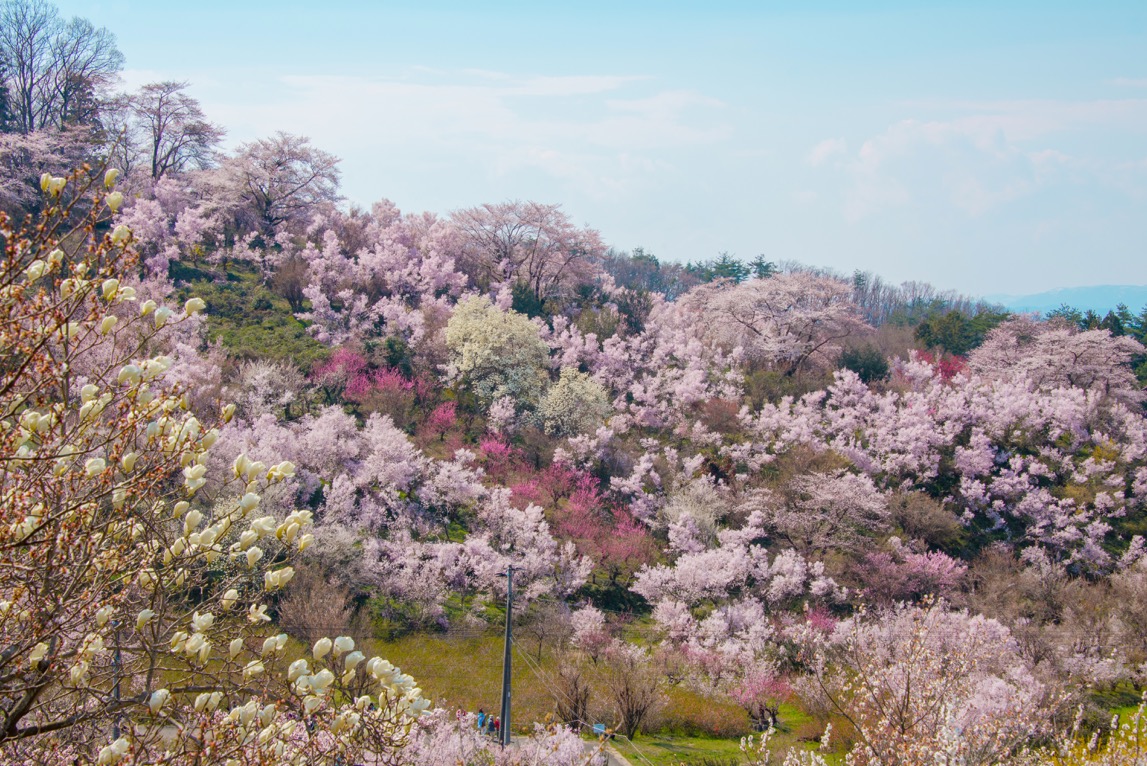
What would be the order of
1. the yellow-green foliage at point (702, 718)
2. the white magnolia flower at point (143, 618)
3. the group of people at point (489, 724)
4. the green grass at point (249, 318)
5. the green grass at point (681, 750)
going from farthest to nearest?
1. the green grass at point (249, 318)
2. the yellow-green foliage at point (702, 718)
3. the green grass at point (681, 750)
4. the group of people at point (489, 724)
5. the white magnolia flower at point (143, 618)

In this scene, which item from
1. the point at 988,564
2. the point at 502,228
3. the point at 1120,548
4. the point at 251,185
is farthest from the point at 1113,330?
the point at 251,185

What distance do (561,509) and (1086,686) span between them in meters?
16.0

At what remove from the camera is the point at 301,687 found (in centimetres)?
356

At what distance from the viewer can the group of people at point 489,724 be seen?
49.8 feet

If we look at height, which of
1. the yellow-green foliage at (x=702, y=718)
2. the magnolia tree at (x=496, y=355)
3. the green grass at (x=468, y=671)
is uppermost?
the magnolia tree at (x=496, y=355)

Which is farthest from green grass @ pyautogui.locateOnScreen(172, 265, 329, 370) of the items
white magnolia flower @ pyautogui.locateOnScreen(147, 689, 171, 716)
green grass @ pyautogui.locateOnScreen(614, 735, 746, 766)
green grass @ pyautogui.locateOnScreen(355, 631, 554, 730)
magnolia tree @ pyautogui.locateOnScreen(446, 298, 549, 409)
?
white magnolia flower @ pyautogui.locateOnScreen(147, 689, 171, 716)

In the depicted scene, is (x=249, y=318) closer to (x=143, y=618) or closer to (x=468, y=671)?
(x=468, y=671)

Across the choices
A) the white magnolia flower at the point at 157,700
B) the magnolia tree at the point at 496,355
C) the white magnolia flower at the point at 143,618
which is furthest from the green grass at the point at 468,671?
the white magnolia flower at the point at 157,700

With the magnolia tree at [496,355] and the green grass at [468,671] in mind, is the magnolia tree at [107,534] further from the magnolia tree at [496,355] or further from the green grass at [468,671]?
the magnolia tree at [496,355]

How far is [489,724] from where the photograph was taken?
1533 centimetres

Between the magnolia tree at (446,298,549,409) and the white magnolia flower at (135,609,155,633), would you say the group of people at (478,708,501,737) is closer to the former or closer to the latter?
the white magnolia flower at (135,609,155,633)

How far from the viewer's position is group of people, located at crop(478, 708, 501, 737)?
15.2 m

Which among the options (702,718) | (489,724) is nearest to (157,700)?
(489,724)

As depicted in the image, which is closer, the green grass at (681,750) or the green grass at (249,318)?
the green grass at (681,750)
